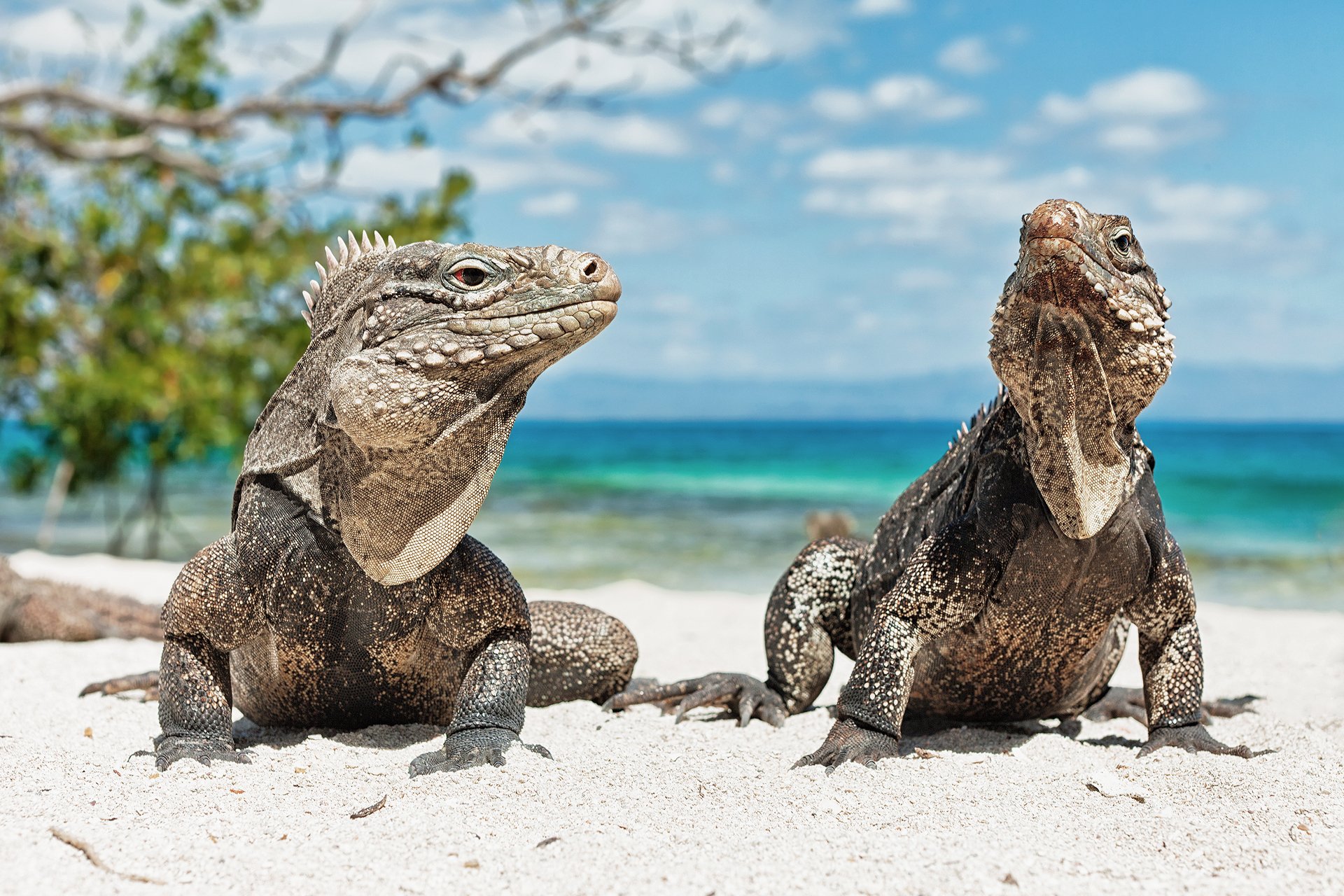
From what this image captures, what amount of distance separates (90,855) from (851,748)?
220 cm

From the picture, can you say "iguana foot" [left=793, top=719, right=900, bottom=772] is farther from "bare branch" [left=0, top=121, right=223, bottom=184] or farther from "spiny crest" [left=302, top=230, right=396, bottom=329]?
"bare branch" [left=0, top=121, right=223, bottom=184]

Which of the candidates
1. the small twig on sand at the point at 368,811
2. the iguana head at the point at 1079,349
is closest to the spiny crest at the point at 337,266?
the small twig on sand at the point at 368,811

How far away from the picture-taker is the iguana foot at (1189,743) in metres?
3.93

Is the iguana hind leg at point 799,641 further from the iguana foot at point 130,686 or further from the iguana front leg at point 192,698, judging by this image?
the iguana foot at point 130,686

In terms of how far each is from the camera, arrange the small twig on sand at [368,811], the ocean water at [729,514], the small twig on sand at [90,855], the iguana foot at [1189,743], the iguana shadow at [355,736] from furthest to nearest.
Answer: the ocean water at [729,514]
the iguana shadow at [355,736]
the iguana foot at [1189,743]
the small twig on sand at [368,811]
the small twig on sand at [90,855]

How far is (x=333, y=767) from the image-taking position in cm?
373

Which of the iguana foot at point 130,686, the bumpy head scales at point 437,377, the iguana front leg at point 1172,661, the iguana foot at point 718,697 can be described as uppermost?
the bumpy head scales at point 437,377

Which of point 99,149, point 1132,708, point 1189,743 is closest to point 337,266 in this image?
point 1189,743

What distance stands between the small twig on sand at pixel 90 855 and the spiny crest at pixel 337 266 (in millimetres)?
1772

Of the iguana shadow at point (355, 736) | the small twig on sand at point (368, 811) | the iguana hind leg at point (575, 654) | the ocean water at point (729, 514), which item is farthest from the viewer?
the ocean water at point (729, 514)

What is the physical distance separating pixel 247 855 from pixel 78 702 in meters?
2.38

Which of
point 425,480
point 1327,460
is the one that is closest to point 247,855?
point 425,480

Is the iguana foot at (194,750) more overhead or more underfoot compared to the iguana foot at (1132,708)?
more underfoot

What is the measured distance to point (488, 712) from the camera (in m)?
3.78
